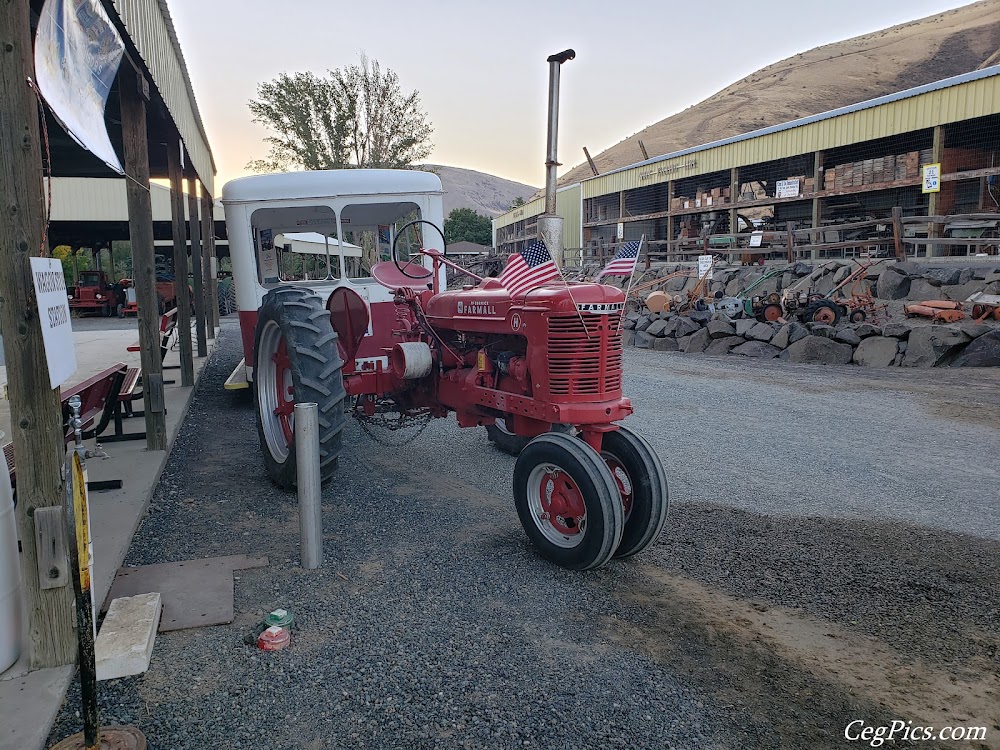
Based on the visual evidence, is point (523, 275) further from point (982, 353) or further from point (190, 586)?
point (982, 353)

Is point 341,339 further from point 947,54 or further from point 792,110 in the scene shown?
point 947,54

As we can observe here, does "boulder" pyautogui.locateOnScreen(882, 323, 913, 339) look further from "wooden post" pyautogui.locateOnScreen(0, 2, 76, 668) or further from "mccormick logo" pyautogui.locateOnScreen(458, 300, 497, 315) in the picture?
"wooden post" pyautogui.locateOnScreen(0, 2, 76, 668)

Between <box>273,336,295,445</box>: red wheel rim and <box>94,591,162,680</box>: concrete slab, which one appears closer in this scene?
<box>94,591,162,680</box>: concrete slab

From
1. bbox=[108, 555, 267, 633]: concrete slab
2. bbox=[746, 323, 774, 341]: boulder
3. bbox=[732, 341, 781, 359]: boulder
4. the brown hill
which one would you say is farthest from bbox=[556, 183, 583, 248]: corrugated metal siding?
the brown hill

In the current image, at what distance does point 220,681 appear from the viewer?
2.70m

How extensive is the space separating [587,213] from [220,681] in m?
36.0

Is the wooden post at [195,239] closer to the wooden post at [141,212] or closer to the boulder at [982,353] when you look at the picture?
the wooden post at [141,212]

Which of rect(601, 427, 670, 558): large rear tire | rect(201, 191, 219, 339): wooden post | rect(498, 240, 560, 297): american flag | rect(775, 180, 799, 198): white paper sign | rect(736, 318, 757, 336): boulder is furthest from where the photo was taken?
rect(775, 180, 799, 198): white paper sign

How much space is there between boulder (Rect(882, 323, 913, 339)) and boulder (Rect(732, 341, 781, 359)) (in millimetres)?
1641

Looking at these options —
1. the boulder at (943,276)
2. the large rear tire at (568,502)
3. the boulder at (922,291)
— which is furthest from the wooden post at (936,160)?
the large rear tire at (568,502)

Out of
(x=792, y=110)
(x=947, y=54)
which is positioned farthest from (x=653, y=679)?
(x=947, y=54)

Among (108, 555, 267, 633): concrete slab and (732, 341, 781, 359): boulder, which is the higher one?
(732, 341, 781, 359): boulder

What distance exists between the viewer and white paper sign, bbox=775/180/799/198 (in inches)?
933

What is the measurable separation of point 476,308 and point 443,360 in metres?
0.55
